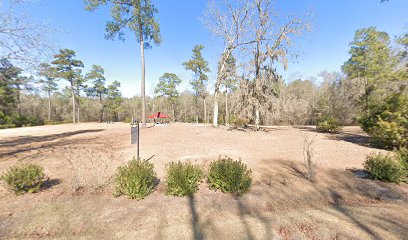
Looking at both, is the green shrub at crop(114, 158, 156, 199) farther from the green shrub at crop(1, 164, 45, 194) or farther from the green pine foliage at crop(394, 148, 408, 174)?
the green pine foliage at crop(394, 148, 408, 174)

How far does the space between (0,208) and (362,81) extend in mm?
29784

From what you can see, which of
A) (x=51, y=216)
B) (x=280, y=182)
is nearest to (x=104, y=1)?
(x=51, y=216)

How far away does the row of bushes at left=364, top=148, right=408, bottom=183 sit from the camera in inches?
189

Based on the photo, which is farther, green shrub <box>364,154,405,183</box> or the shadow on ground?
the shadow on ground

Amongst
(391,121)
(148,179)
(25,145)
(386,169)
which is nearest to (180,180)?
(148,179)

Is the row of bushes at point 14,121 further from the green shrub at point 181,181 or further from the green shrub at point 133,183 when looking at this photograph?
the green shrub at point 181,181

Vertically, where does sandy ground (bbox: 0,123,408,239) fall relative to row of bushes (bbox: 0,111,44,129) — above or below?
below

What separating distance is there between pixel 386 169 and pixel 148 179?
6.72 m

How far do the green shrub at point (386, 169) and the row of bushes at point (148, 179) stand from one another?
13.4 ft

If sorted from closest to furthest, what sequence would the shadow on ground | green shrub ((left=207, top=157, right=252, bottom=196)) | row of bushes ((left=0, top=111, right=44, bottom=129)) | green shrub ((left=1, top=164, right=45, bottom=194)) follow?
green shrub ((left=1, top=164, right=45, bottom=194)) → green shrub ((left=207, top=157, right=252, bottom=196)) → the shadow on ground → row of bushes ((left=0, top=111, right=44, bottom=129))

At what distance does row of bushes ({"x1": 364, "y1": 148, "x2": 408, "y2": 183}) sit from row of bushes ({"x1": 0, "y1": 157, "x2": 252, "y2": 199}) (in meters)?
4.10

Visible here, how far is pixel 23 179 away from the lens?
3.97 m

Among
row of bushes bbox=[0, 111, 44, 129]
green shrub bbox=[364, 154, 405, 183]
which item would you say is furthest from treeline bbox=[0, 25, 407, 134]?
green shrub bbox=[364, 154, 405, 183]

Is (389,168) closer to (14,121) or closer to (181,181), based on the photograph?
(181,181)
